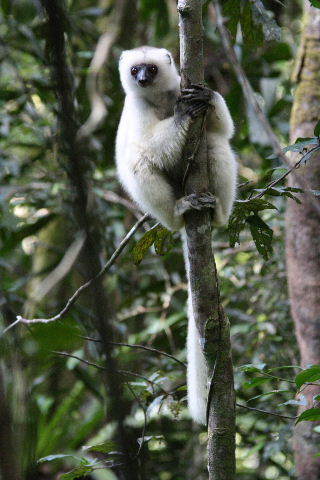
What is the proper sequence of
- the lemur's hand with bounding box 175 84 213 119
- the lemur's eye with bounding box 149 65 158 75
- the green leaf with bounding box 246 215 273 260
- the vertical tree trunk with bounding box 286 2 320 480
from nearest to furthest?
the lemur's hand with bounding box 175 84 213 119, the green leaf with bounding box 246 215 273 260, the vertical tree trunk with bounding box 286 2 320 480, the lemur's eye with bounding box 149 65 158 75

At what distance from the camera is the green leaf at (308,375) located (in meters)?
2.24

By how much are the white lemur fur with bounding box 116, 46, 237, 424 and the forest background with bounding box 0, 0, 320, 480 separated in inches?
8.5

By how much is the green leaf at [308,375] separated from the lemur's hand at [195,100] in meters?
1.36

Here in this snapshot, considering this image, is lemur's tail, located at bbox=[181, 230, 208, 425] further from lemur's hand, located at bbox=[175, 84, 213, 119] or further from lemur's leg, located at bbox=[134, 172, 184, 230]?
lemur's hand, located at bbox=[175, 84, 213, 119]

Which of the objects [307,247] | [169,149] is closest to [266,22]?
[169,149]

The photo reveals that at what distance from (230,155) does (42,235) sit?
3.67 meters

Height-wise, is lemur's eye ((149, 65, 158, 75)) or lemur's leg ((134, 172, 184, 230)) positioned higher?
lemur's eye ((149, 65, 158, 75))

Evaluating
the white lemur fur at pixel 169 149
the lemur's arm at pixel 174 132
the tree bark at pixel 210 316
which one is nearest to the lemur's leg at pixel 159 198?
the white lemur fur at pixel 169 149

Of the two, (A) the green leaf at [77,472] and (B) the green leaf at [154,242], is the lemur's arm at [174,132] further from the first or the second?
(A) the green leaf at [77,472]

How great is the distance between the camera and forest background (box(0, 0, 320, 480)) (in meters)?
3.28

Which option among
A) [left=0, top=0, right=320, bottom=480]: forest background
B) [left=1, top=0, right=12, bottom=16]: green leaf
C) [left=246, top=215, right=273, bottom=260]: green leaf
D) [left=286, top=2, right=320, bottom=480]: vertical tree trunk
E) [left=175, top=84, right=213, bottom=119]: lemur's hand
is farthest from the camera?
[left=1, top=0, right=12, bottom=16]: green leaf

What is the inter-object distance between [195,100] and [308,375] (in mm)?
1494

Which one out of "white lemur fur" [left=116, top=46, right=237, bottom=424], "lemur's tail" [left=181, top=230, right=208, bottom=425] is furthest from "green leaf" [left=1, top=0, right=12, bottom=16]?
"lemur's tail" [left=181, top=230, right=208, bottom=425]

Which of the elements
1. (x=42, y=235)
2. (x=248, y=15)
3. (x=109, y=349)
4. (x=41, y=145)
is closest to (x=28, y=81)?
(x=41, y=145)
